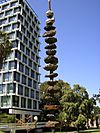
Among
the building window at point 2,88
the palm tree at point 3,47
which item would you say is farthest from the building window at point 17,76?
the palm tree at point 3,47

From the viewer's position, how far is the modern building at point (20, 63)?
7388 cm

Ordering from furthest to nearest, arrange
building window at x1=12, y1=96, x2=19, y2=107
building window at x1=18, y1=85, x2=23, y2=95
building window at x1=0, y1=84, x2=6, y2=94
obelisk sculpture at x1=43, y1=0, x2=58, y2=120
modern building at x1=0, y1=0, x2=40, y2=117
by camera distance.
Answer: building window at x1=18, y1=85, x2=23, y2=95
building window at x1=0, y1=84, x2=6, y2=94
modern building at x1=0, y1=0, x2=40, y2=117
building window at x1=12, y1=96, x2=19, y2=107
obelisk sculpture at x1=43, y1=0, x2=58, y2=120

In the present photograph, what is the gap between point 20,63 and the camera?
78.7 metres

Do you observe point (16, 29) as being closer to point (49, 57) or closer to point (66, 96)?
point (66, 96)

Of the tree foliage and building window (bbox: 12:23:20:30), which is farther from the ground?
building window (bbox: 12:23:20:30)

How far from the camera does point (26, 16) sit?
87.8m

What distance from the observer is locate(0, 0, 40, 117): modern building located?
73.9 m

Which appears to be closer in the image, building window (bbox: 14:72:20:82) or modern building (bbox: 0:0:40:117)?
modern building (bbox: 0:0:40:117)

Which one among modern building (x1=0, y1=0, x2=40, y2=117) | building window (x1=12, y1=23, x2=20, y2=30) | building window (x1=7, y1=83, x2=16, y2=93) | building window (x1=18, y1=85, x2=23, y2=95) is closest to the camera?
building window (x1=7, y1=83, x2=16, y2=93)

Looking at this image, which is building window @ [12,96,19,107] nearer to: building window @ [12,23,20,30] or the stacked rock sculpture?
building window @ [12,23,20,30]

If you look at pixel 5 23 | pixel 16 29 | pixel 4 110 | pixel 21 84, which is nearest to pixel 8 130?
pixel 4 110

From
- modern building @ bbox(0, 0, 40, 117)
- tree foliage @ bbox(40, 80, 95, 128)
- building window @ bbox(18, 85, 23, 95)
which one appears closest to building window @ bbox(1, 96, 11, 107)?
modern building @ bbox(0, 0, 40, 117)

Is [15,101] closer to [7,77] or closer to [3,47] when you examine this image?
[7,77]

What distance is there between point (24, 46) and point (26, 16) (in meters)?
10.9
